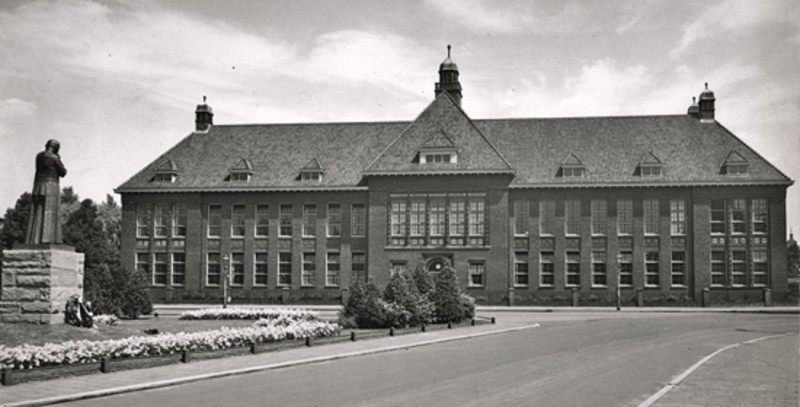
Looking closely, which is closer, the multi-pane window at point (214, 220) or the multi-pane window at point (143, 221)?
the multi-pane window at point (214, 220)

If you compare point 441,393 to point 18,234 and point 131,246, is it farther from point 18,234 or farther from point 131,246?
point 18,234

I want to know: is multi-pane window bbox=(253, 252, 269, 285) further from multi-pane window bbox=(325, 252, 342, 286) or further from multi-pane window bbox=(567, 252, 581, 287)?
multi-pane window bbox=(567, 252, 581, 287)

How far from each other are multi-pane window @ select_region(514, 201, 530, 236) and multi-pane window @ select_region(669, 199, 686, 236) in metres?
9.91

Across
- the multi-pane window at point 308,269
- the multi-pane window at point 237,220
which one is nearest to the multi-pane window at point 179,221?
the multi-pane window at point 237,220

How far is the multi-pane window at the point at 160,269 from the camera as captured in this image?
196 ft

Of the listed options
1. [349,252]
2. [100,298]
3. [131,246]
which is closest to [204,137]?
[131,246]

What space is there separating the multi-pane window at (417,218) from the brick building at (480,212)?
77mm

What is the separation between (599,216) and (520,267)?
21.9 feet

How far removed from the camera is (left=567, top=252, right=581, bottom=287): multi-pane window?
5612 centimetres

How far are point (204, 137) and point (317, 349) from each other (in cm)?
4513

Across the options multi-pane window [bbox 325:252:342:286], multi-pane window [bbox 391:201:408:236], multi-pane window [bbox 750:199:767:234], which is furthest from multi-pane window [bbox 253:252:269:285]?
multi-pane window [bbox 750:199:767:234]

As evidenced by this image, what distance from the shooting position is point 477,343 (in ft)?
81.7

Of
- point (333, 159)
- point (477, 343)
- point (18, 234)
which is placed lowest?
point (477, 343)

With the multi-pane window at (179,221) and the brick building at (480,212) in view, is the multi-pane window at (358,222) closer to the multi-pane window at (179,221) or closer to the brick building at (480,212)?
the brick building at (480,212)
